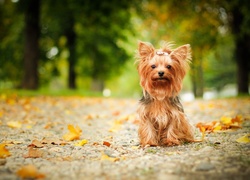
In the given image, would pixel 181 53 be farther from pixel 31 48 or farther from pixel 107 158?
pixel 31 48

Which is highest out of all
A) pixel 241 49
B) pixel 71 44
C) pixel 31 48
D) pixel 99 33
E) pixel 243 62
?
pixel 99 33

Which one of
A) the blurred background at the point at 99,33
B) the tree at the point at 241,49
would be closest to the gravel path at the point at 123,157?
the blurred background at the point at 99,33

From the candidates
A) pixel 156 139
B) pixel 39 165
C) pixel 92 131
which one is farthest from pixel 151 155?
pixel 92 131

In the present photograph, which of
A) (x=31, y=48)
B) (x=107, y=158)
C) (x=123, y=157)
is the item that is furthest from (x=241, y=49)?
(x=107, y=158)

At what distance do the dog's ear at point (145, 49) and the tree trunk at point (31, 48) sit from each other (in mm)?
13541

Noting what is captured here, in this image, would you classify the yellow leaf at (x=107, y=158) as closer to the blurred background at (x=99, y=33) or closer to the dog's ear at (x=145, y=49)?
the dog's ear at (x=145, y=49)

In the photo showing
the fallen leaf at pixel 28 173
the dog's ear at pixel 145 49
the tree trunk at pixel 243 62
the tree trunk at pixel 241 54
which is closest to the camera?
the fallen leaf at pixel 28 173

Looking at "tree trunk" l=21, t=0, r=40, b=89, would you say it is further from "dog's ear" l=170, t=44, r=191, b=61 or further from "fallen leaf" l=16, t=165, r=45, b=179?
"fallen leaf" l=16, t=165, r=45, b=179

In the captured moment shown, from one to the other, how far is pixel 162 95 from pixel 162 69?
1.34 ft

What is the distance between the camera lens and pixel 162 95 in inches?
204

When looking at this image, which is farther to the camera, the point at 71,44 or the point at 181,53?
the point at 71,44

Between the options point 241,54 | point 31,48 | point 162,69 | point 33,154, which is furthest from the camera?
point 241,54

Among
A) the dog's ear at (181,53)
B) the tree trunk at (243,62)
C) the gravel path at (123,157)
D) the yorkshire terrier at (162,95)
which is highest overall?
the tree trunk at (243,62)

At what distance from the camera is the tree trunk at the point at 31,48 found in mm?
17828
